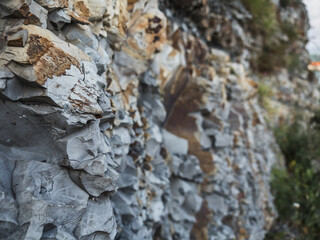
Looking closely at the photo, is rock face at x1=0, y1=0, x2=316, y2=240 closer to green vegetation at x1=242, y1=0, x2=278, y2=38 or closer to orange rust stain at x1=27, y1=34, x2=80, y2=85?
orange rust stain at x1=27, y1=34, x2=80, y2=85

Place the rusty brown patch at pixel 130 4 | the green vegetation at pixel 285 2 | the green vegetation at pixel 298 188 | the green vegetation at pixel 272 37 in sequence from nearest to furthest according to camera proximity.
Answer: the rusty brown patch at pixel 130 4 < the green vegetation at pixel 298 188 < the green vegetation at pixel 272 37 < the green vegetation at pixel 285 2

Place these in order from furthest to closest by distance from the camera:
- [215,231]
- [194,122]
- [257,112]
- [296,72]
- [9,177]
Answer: [296,72], [257,112], [194,122], [215,231], [9,177]

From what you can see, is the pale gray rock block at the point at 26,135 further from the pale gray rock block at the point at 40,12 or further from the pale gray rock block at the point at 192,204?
the pale gray rock block at the point at 192,204

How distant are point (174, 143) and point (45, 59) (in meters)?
2.22

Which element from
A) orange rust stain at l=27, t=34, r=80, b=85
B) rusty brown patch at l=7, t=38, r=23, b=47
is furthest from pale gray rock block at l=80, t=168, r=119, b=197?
rusty brown patch at l=7, t=38, r=23, b=47

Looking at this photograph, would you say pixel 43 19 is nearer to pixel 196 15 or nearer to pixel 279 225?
pixel 196 15

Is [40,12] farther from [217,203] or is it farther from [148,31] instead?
[217,203]

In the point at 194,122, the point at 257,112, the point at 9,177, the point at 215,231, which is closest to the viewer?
the point at 9,177

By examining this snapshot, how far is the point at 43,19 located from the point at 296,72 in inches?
325

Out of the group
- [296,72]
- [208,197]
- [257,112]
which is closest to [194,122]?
[208,197]

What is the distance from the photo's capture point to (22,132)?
123 cm

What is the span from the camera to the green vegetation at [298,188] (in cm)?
441

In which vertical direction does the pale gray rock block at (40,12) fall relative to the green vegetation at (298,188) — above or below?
above

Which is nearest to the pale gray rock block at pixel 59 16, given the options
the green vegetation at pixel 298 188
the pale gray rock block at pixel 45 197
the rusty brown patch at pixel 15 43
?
the rusty brown patch at pixel 15 43
